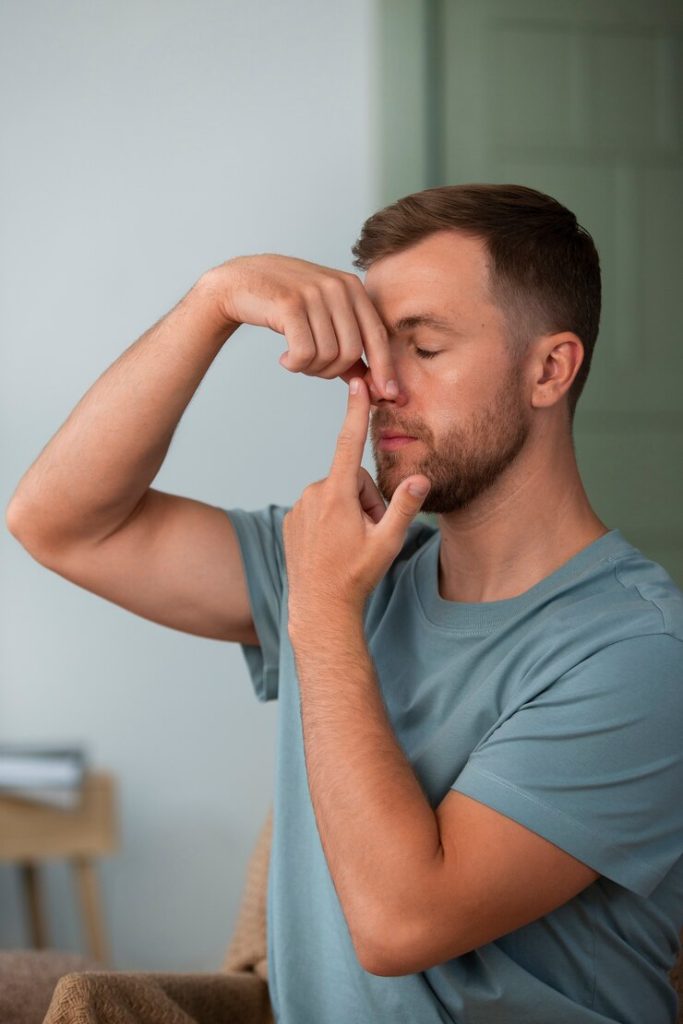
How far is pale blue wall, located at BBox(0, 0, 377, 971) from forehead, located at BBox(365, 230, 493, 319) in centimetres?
198

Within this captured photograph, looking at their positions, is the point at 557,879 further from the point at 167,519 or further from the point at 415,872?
the point at 167,519

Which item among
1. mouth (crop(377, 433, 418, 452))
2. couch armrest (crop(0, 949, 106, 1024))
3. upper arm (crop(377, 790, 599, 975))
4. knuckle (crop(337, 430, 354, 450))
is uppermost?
knuckle (crop(337, 430, 354, 450))

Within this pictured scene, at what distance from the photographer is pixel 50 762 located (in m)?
3.11

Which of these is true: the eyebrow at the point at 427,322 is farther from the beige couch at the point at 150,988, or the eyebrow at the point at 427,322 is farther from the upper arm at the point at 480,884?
the beige couch at the point at 150,988

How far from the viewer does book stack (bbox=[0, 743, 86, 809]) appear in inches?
121

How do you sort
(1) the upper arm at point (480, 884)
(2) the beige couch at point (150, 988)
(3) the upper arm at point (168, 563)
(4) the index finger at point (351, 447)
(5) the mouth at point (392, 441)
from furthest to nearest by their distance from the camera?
(3) the upper arm at point (168, 563) → (5) the mouth at point (392, 441) → (4) the index finger at point (351, 447) → (2) the beige couch at point (150, 988) → (1) the upper arm at point (480, 884)

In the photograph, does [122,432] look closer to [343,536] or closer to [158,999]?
[343,536]

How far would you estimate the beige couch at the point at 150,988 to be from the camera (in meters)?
1.22

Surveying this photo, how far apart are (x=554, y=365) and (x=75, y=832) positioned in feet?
6.84

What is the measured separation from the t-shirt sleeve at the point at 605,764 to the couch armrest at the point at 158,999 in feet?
1.33

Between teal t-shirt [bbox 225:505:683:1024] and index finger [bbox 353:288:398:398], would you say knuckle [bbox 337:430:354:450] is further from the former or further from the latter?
teal t-shirt [bbox 225:505:683:1024]

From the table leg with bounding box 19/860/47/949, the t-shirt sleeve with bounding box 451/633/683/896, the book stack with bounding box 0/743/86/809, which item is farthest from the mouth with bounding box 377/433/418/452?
the table leg with bounding box 19/860/47/949

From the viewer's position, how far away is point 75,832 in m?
3.12

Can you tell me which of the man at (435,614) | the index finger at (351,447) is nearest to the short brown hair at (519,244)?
the man at (435,614)
